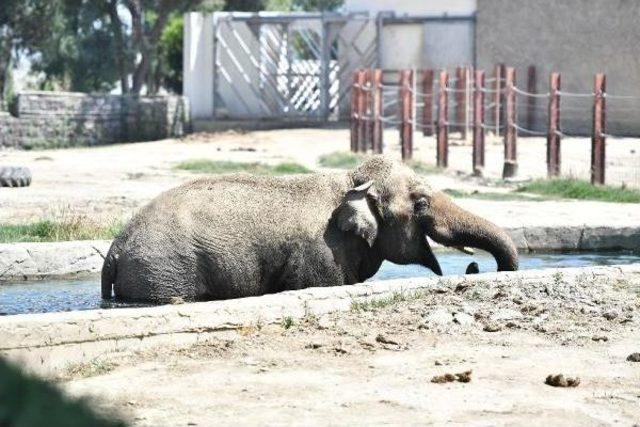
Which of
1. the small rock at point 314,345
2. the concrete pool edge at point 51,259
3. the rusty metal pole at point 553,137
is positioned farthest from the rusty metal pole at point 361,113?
the small rock at point 314,345

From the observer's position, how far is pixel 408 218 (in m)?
8.15

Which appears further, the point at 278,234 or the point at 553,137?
the point at 553,137

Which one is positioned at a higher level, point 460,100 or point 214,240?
point 214,240

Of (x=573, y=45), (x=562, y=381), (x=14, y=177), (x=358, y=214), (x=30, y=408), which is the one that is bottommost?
(x=14, y=177)

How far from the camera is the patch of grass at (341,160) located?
21.1m

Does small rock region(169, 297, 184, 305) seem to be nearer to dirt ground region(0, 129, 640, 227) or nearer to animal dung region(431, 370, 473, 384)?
dirt ground region(0, 129, 640, 227)

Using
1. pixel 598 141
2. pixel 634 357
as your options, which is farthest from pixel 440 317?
pixel 598 141

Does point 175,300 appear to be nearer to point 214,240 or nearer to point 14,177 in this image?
point 214,240

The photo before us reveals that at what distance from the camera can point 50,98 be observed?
29078 millimetres

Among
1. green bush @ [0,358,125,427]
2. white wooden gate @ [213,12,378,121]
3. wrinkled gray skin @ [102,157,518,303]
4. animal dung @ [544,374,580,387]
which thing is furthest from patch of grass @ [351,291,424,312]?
white wooden gate @ [213,12,378,121]

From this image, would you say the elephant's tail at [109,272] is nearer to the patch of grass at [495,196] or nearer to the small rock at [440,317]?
the small rock at [440,317]

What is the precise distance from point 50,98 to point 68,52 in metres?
12.0

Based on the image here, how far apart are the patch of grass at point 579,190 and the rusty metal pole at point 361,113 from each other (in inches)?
288

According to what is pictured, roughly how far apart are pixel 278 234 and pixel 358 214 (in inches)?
19.6
